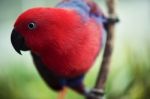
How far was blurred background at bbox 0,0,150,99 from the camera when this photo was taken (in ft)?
5.91

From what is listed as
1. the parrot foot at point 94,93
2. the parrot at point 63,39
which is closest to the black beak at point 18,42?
the parrot at point 63,39

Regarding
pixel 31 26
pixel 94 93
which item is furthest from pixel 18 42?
pixel 94 93

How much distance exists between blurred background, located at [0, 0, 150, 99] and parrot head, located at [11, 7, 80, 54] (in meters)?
0.06

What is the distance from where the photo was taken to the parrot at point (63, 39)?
67.4 inches

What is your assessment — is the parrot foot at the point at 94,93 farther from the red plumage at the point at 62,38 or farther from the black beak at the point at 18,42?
the black beak at the point at 18,42

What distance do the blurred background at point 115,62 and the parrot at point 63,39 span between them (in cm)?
4

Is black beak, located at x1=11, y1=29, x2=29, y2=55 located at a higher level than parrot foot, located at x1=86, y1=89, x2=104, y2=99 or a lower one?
higher

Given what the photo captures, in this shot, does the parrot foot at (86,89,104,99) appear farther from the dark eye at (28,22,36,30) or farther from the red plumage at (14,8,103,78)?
the dark eye at (28,22,36,30)

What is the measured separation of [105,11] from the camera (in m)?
1.81

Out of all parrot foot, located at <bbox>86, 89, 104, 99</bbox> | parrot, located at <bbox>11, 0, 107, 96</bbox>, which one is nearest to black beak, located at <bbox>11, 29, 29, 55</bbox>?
parrot, located at <bbox>11, 0, 107, 96</bbox>

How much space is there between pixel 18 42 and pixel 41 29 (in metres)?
0.11

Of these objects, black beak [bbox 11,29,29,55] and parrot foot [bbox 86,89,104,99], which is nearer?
black beak [bbox 11,29,29,55]

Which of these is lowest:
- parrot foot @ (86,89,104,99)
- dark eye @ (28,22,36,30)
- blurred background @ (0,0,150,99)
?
parrot foot @ (86,89,104,99)

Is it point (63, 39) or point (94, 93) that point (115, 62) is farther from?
point (63, 39)
